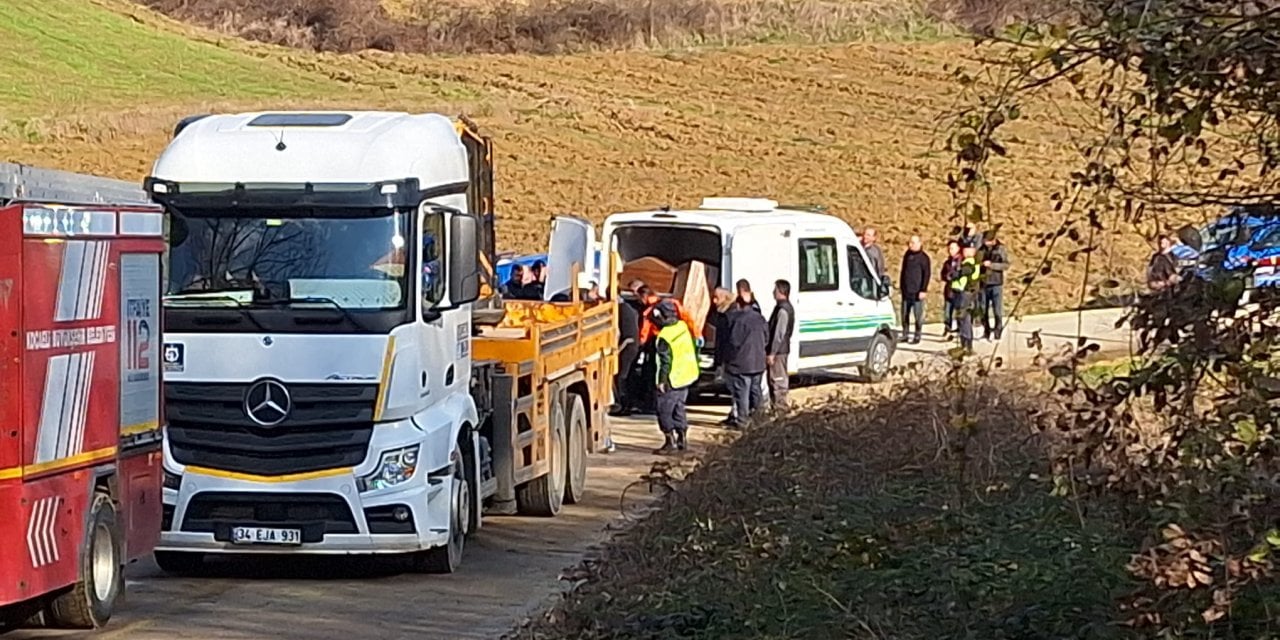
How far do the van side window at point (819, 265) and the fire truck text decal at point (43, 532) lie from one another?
1453 centimetres

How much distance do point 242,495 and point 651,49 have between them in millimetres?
52939

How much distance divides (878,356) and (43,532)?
16.2 meters

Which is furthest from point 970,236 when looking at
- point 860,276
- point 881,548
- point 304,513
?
point 860,276

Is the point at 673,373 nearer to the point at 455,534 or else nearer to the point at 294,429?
the point at 455,534

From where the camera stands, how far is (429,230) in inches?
499

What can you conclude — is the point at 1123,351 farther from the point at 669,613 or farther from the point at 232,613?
the point at 232,613

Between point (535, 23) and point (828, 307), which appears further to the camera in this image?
point (535, 23)

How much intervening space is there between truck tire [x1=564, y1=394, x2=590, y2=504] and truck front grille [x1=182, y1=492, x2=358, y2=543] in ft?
12.4

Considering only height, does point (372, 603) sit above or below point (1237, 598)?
below

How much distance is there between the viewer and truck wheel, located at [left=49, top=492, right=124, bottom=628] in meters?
10.5

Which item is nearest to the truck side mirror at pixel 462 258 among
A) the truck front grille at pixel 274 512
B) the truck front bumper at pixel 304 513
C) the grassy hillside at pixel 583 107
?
the truck front bumper at pixel 304 513

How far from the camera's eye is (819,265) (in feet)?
78.4

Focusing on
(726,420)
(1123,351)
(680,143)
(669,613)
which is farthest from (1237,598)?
(680,143)

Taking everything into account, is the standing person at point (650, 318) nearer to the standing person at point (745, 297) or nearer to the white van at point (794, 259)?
the standing person at point (745, 297)
